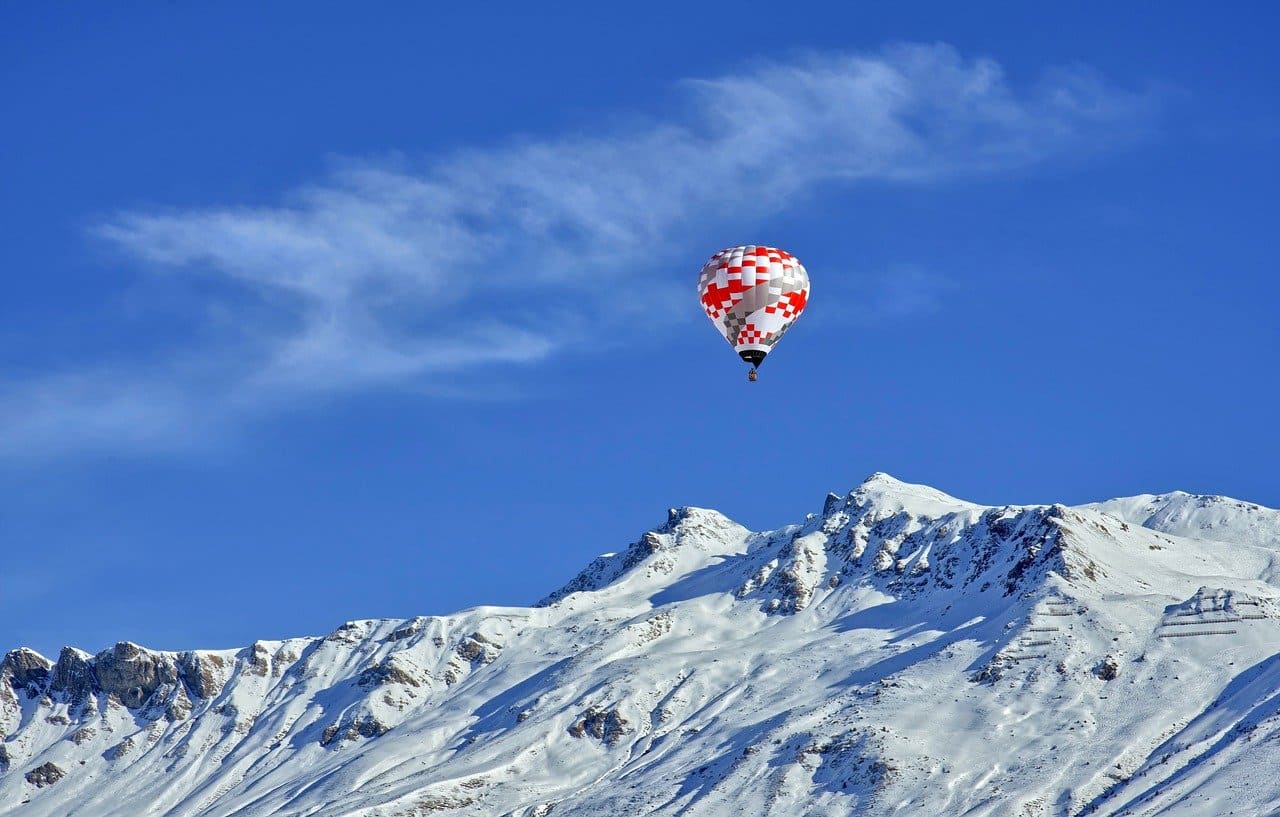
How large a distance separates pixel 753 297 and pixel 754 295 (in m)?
0.15

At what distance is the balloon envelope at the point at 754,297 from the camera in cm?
12875

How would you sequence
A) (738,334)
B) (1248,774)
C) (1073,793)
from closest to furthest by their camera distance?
(738,334) < (1248,774) < (1073,793)

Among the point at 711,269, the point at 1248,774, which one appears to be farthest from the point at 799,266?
the point at 1248,774

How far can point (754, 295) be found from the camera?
12875cm

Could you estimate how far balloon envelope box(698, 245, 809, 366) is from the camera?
128750 mm

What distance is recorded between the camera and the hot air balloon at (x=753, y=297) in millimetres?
128750

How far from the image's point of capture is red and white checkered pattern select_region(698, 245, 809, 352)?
129m

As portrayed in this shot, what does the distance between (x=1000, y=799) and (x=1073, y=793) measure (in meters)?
7.63

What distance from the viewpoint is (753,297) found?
422 feet

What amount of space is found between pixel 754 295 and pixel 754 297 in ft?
0.62

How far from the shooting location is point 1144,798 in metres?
184

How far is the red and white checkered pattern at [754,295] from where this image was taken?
129 m

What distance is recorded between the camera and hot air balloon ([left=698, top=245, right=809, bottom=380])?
129 m

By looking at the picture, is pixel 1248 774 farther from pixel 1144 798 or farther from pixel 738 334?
pixel 738 334
